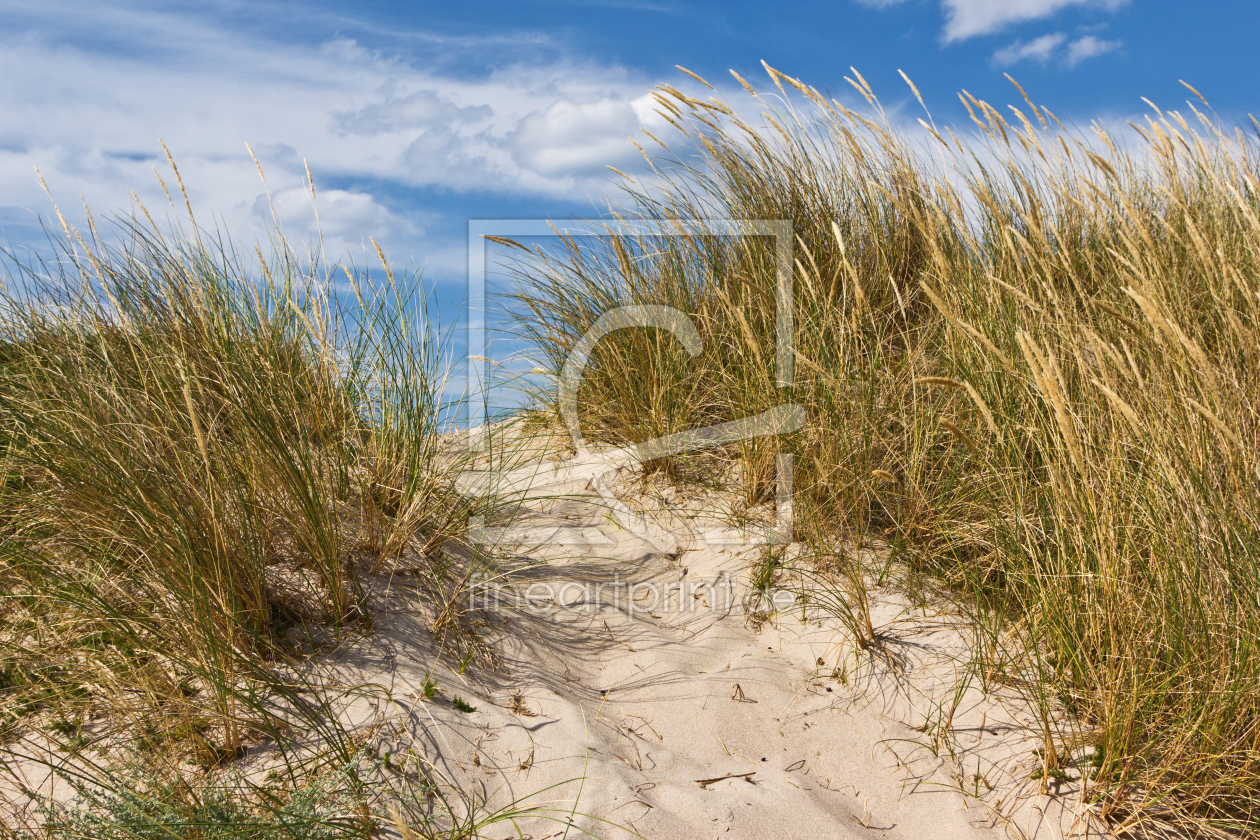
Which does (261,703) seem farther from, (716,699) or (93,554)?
(716,699)

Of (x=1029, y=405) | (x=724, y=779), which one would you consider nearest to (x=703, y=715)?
(x=724, y=779)

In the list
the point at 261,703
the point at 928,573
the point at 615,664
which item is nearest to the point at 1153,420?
the point at 928,573

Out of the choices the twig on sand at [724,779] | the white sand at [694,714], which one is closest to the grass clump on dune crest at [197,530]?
the white sand at [694,714]

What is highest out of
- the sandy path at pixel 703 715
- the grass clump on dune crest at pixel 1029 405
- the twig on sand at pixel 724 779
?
the grass clump on dune crest at pixel 1029 405

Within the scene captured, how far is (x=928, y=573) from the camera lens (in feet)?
9.12

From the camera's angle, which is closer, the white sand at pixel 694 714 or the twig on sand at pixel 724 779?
the white sand at pixel 694 714

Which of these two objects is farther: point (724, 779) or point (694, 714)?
point (694, 714)

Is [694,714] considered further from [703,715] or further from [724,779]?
[724,779]

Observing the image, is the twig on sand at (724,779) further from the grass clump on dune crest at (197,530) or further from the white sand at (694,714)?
the grass clump on dune crest at (197,530)

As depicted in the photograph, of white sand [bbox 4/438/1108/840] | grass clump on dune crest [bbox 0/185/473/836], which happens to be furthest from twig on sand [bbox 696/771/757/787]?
grass clump on dune crest [bbox 0/185/473/836]

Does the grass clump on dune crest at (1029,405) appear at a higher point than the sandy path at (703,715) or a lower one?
higher

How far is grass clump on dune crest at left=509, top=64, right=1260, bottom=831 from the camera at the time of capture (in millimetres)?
1836

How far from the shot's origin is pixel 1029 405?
8.57 feet

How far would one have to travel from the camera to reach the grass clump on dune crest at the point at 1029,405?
1.84 meters
